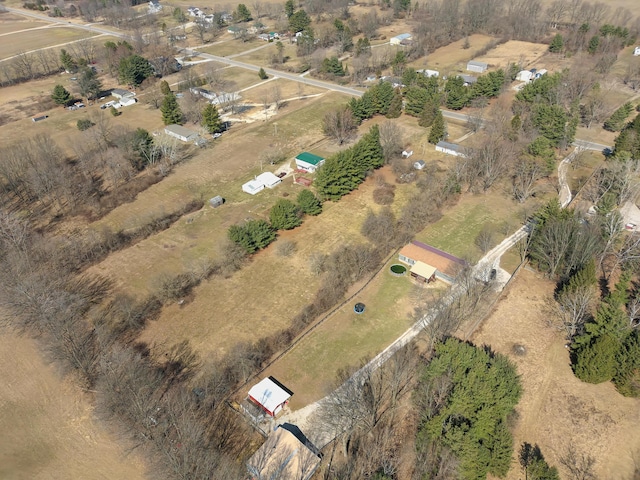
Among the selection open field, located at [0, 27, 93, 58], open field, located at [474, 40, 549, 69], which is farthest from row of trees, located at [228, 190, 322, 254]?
open field, located at [0, 27, 93, 58]

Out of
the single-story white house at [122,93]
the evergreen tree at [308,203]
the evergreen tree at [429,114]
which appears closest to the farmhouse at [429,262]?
the evergreen tree at [308,203]

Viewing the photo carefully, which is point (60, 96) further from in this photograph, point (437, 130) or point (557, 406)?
point (557, 406)

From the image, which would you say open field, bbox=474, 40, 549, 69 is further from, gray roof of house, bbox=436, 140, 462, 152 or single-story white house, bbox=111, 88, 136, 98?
single-story white house, bbox=111, 88, 136, 98

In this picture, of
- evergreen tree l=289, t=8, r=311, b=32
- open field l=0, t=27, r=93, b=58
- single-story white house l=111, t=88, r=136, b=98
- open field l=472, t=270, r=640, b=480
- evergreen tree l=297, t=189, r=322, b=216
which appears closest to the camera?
open field l=472, t=270, r=640, b=480

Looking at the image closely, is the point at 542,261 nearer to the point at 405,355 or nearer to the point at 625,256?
the point at 625,256

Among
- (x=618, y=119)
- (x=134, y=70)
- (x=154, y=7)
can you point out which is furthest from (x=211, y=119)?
(x=154, y=7)
